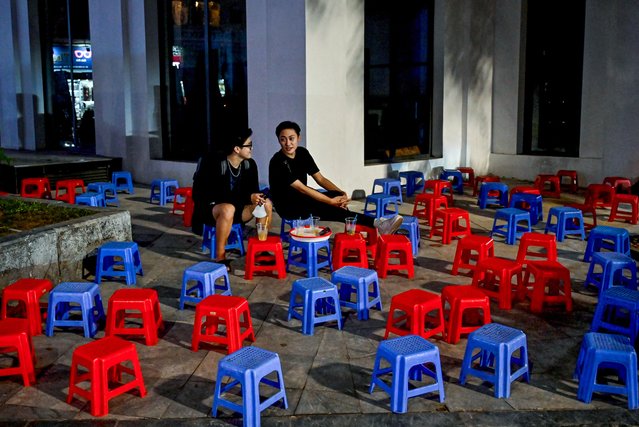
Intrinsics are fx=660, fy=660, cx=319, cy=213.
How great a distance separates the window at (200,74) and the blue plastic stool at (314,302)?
7372mm

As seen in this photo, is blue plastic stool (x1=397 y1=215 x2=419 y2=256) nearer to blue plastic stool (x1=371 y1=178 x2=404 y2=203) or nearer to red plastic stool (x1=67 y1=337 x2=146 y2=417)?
blue plastic stool (x1=371 y1=178 x2=404 y2=203)

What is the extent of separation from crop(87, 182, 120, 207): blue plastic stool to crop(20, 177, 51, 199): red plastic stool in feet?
2.94

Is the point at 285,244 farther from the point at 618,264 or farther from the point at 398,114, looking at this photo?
the point at 398,114

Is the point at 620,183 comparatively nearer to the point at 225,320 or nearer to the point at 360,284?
the point at 360,284

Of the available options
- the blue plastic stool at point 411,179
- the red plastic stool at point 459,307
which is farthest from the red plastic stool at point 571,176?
the red plastic stool at point 459,307

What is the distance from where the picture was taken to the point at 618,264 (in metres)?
6.79

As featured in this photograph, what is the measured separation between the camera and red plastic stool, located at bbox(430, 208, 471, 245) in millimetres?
9344

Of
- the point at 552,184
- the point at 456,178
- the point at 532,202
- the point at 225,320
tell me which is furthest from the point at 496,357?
the point at 456,178

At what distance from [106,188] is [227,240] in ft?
14.8

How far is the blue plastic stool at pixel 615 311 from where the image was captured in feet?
18.1

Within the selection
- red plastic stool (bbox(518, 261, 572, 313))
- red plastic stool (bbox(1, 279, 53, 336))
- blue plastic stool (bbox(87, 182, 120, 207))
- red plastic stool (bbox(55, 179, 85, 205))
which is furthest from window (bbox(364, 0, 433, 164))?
red plastic stool (bbox(1, 279, 53, 336))

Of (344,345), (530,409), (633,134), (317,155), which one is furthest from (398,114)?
(530,409)

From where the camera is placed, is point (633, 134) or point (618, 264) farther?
point (633, 134)

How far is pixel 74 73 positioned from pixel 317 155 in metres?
8.51
